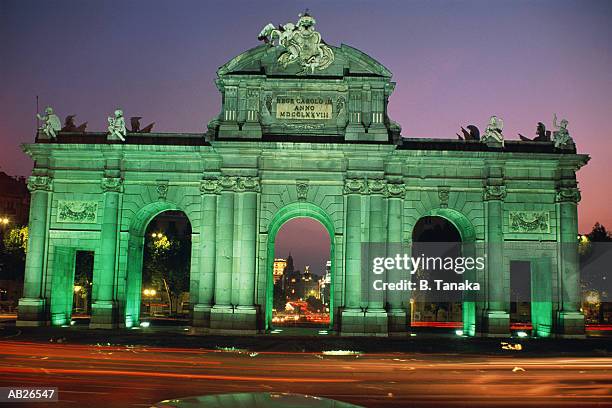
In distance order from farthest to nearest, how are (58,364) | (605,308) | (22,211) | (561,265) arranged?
(22,211), (605,308), (561,265), (58,364)

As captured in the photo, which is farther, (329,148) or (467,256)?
(467,256)

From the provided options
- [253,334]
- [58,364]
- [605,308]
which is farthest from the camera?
[605,308]

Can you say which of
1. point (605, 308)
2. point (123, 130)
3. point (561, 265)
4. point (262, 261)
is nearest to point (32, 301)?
point (123, 130)

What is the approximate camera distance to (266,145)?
37.5 metres

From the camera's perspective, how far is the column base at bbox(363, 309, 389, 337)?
36375 millimetres

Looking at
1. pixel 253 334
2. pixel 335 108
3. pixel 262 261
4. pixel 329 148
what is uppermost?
pixel 335 108

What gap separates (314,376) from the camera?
18312 mm

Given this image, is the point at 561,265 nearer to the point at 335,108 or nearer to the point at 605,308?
the point at 335,108

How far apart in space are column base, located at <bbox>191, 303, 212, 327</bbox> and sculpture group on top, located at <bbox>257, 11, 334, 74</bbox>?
15766 mm

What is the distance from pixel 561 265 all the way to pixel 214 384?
29066 millimetres

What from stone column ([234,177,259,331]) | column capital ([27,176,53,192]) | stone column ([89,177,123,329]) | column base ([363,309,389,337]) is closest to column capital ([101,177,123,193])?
stone column ([89,177,123,329])

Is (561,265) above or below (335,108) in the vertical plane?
below

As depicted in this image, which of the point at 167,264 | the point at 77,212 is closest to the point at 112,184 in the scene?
the point at 77,212

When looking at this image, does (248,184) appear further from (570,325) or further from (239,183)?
(570,325)
